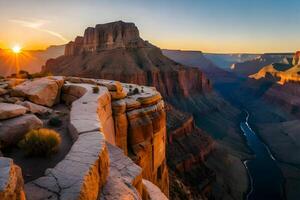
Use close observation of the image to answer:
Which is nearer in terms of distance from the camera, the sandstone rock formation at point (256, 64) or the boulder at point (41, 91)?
the boulder at point (41, 91)

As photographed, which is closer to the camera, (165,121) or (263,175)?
(165,121)

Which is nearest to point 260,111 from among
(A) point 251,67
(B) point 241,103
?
(B) point 241,103

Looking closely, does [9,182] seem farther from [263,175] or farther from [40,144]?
[263,175]

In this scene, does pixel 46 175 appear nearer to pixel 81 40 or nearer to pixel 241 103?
pixel 81 40

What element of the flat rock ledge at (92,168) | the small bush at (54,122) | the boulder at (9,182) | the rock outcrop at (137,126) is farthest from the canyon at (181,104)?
the boulder at (9,182)

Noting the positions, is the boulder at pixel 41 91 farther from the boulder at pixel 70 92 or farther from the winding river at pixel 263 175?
the winding river at pixel 263 175

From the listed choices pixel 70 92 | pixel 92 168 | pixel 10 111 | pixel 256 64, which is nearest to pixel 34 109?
pixel 10 111
